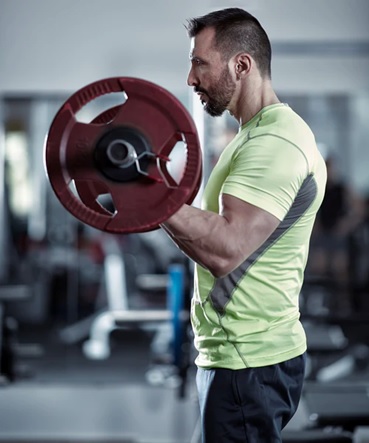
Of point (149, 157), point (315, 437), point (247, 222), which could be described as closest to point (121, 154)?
point (149, 157)

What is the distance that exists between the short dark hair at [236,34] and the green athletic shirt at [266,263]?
0.12m

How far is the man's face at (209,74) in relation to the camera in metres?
1.49

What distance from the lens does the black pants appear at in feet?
4.68

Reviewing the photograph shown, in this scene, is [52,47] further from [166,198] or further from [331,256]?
[166,198]

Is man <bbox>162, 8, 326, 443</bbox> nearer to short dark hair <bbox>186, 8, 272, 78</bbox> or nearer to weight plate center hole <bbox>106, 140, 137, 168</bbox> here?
short dark hair <bbox>186, 8, 272, 78</bbox>

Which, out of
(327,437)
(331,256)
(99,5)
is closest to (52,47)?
(99,5)

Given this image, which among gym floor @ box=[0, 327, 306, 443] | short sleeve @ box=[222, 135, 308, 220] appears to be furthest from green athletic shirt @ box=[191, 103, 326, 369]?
gym floor @ box=[0, 327, 306, 443]

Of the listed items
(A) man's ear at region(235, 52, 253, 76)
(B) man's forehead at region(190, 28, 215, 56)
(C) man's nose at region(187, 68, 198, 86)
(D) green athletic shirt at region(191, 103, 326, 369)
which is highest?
(B) man's forehead at region(190, 28, 215, 56)

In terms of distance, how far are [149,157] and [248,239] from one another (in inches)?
8.4

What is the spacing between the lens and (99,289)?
5.75 metres

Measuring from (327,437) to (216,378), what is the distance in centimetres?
98

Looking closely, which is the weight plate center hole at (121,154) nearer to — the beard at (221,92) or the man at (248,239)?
the man at (248,239)

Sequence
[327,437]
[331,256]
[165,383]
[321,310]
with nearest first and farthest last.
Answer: [327,437] → [165,383] → [321,310] → [331,256]

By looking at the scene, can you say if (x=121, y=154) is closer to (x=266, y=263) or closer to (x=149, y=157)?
(x=149, y=157)
